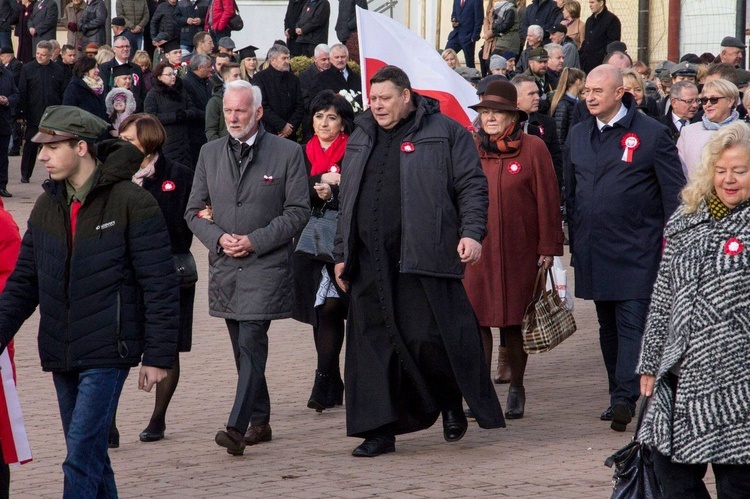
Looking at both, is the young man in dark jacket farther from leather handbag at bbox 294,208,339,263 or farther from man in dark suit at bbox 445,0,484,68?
man in dark suit at bbox 445,0,484,68

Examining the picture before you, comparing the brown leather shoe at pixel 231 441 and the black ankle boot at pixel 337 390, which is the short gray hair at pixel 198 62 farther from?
the brown leather shoe at pixel 231 441

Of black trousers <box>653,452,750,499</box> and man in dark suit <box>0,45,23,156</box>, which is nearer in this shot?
black trousers <box>653,452,750,499</box>

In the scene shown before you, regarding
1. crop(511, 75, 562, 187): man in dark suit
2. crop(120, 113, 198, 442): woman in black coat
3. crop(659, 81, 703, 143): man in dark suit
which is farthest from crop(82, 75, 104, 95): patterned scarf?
crop(120, 113, 198, 442): woman in black coat

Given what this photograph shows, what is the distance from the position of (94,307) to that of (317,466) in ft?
6.77

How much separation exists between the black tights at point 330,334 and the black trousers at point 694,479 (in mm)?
3789

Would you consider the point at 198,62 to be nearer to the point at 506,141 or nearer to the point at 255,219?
the point at 506,141

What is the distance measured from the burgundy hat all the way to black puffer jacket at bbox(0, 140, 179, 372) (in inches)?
127

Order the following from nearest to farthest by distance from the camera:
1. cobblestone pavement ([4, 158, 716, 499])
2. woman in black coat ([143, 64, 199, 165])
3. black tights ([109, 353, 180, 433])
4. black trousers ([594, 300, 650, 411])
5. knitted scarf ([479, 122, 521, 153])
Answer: cobblestone pavement ([4, 158, 716, 499]), black tights ([109, 353, 180, 433]), black trousers ([594, 300, 650, 411]), knitted scarf ([479, 122, 521, 153]), woman in black coat ([143, 64, 199, 165])

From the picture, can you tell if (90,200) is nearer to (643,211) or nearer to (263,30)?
(643,211)

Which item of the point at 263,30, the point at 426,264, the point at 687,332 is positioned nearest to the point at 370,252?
the point at 426,264

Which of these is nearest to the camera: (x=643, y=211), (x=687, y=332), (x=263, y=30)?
(x=687, y=332)

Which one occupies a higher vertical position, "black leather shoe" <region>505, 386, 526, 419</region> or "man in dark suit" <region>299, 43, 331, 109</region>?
"man in dark suit" <region>299, 43, 331, 109</region>

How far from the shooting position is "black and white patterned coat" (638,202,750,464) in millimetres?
4918

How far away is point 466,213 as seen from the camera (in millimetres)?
7312
